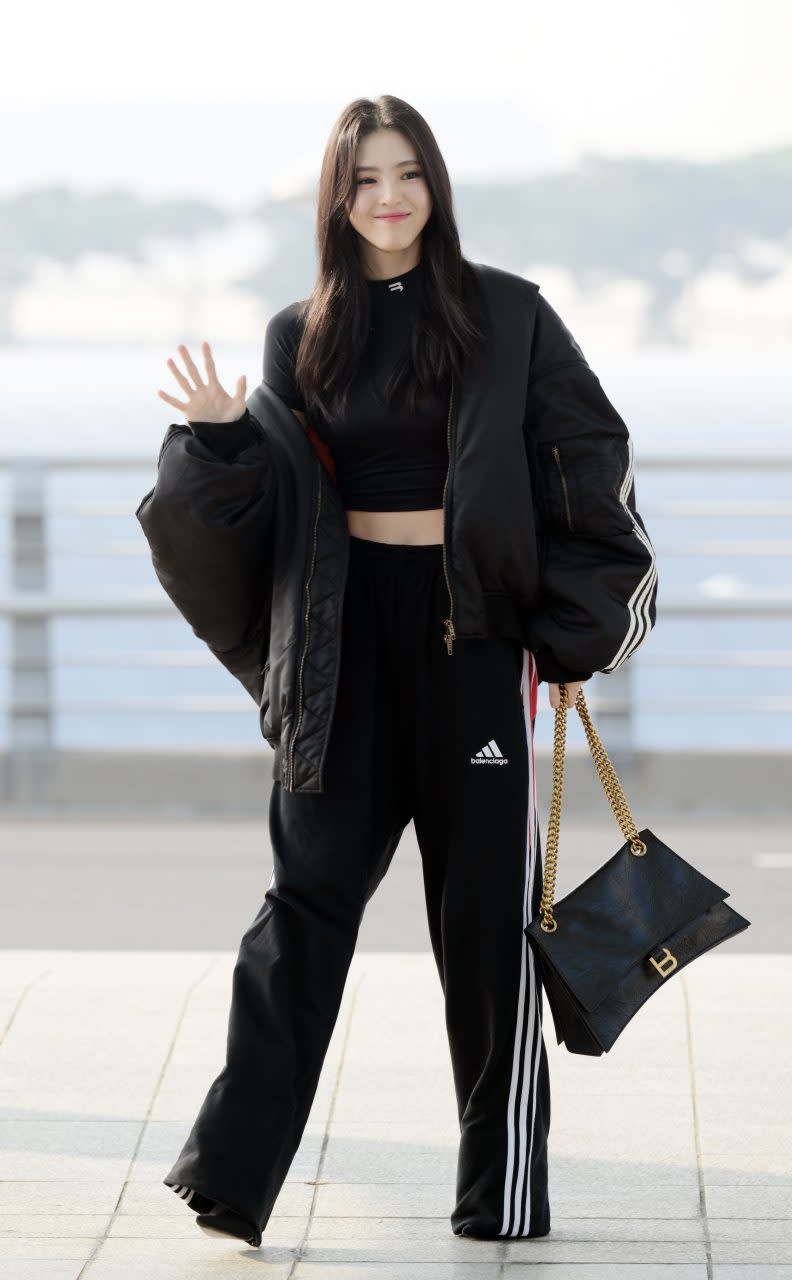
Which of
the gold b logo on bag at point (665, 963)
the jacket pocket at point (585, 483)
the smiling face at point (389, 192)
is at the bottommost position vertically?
the gold b logo on bag at point (665, 963)

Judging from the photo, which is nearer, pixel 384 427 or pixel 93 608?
pixel 384 427

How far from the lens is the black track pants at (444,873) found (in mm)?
3266

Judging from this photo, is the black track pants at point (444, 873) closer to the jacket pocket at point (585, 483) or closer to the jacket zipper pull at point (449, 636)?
the jacket zipper pull at point (449, 636)

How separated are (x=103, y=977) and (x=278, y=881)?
161 centimetres

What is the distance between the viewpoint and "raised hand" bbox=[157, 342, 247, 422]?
3.24 meters

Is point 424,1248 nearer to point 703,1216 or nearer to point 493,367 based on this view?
point 703,1216

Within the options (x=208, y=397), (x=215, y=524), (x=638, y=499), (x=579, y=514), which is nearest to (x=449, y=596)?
(x=579, y=514)

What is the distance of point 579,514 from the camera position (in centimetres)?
327

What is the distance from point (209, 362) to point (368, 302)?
0.99 feet

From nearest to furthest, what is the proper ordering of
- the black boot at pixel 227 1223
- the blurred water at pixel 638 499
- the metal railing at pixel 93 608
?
the black boot at pixel 227 1223 → the metal railing at pixel 93 608 → the blurred water at pixel 638 499

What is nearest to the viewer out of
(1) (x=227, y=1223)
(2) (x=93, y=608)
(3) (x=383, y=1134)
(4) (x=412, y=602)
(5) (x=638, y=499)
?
(1) (x=227, y=1223)

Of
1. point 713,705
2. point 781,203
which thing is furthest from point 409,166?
point 781,203

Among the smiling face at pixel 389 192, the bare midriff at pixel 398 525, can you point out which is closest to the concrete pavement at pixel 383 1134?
the bare midriff at pixel 398 525

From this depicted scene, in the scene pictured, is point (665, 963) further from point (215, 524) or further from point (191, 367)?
point (191, 367)
